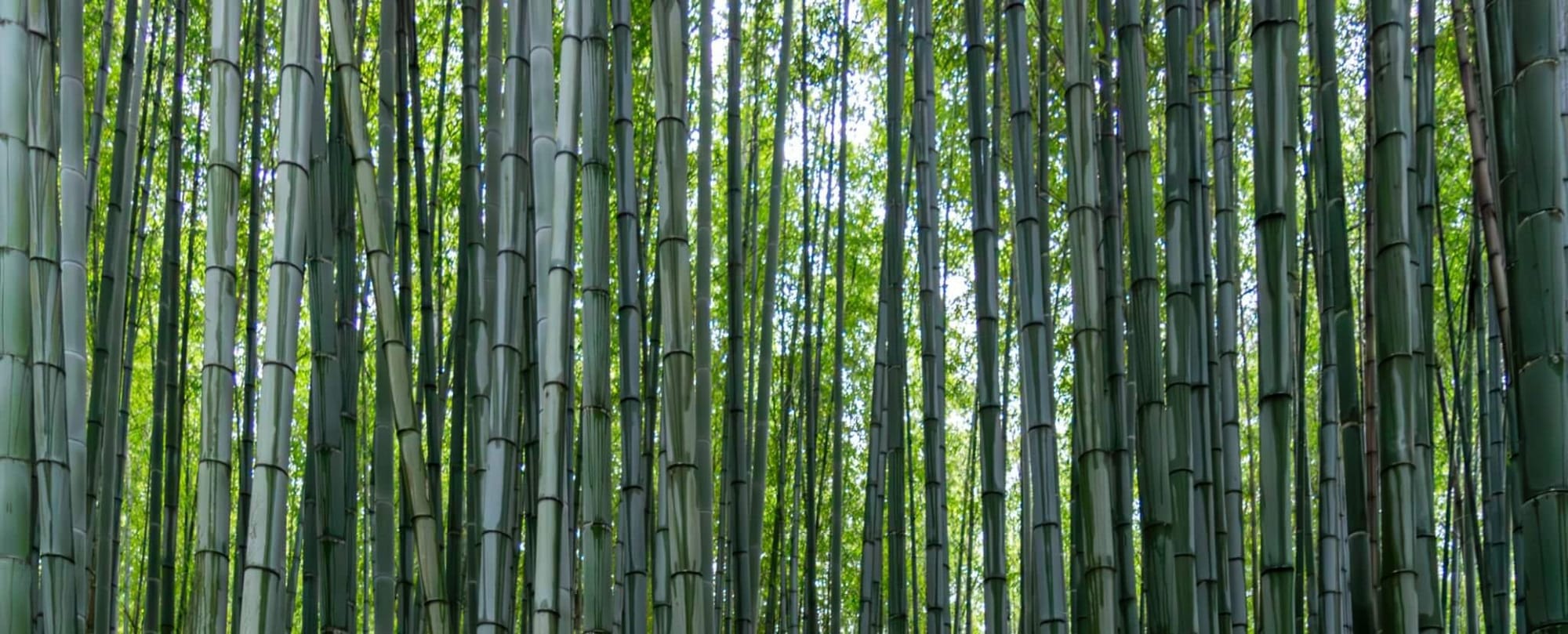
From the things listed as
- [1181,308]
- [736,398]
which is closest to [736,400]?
[736,398]

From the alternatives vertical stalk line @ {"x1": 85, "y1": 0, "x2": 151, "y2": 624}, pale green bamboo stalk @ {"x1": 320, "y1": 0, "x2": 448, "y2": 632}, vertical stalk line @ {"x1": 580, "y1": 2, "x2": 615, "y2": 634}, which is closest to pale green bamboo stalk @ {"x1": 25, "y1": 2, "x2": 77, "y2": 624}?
pale green bamboo stalk @ {"x1": 320, "y1": 0, "x2": 448, "y2": 632}

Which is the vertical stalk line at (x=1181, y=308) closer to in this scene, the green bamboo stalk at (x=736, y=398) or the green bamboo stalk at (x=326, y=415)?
the green bamboo stalk at (x=736, y=398)

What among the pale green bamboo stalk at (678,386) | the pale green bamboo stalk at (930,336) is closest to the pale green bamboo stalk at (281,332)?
the pale green bamboo stalk at (678,386)

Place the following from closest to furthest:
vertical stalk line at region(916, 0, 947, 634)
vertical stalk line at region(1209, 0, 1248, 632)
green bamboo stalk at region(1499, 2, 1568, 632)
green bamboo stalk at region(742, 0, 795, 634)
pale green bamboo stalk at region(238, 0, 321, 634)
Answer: green bamboo stalk at region(1499, 2, 1568, 632) → pale green bamboo stalk at region(238, 0, 321, 634) → vertical stalk line at region(1209, 0, 1248, 632) → vertical stalk line at region(916, 0, 947, 634) → green bamboo stalk at region(742, 0, 795, 634)

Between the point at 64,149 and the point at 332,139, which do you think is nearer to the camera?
the point at 64,149

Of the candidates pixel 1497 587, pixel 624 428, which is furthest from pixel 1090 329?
pixel 1497 587

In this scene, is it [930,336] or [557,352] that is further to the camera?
[930,336]

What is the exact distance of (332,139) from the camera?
9.30 ft

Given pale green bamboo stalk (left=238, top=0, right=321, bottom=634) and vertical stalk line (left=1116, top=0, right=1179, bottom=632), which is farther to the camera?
vertical stalk line (left=1116, top=0, right=1179, bottom=632)

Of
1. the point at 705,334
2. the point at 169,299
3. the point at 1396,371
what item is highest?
the point at 169,299

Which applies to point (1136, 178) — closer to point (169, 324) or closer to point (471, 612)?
point (471, 612)

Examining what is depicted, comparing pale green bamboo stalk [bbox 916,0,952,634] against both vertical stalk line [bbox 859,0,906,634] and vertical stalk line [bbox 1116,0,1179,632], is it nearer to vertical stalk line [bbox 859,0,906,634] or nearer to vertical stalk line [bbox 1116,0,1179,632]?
vertical stalk line [bbox 859,0,906,634]

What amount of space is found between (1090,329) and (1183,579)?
0.41 meters

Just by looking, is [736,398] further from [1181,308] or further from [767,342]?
[1181,308]
